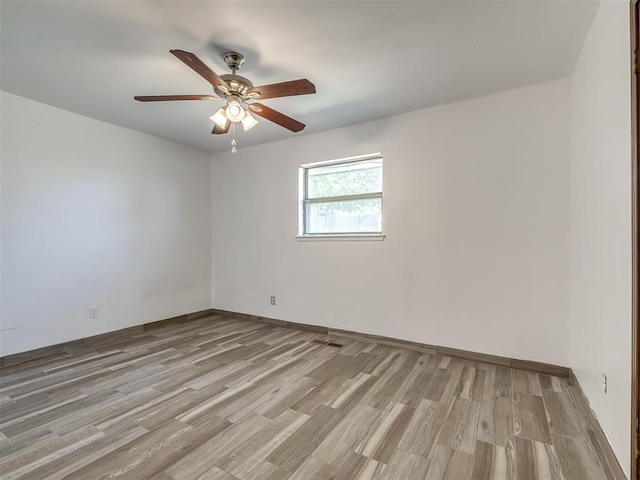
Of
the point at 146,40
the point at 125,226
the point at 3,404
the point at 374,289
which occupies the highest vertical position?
the point at 146,40

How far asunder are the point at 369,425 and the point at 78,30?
312cm

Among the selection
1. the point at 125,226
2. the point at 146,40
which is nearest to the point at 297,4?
the point at 146,40

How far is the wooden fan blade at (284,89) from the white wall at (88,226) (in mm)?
2432

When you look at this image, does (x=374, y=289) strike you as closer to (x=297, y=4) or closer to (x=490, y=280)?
(x=490, y=280)

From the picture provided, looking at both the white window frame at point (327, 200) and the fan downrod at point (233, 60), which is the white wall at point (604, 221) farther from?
the fan downrod at point (233, 60)

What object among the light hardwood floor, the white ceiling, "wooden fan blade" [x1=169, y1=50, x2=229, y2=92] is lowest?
the light hardwood floor

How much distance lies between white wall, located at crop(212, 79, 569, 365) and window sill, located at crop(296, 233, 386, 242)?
0.22 feet

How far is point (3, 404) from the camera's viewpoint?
6.89 feet

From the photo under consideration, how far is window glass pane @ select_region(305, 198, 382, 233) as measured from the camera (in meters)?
3.47

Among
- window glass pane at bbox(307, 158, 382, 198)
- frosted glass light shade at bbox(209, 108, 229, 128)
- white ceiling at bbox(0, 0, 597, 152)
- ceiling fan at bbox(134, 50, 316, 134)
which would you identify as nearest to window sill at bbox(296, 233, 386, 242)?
window glass pane at bbox(307, 158, 382, 198)

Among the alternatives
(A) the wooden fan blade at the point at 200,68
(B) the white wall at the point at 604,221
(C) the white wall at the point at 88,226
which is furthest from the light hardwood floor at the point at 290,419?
(A) the wooden fan blade at the point at 200,68

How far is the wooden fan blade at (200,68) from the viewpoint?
165 centimetres

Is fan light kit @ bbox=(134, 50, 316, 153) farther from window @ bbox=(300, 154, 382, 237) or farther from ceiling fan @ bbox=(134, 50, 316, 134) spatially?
window @ bbox=(300, 154, 382, 237)

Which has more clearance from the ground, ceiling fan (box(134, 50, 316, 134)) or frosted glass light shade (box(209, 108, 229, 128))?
ceiling fan (box(134, 50, 316, 134))
